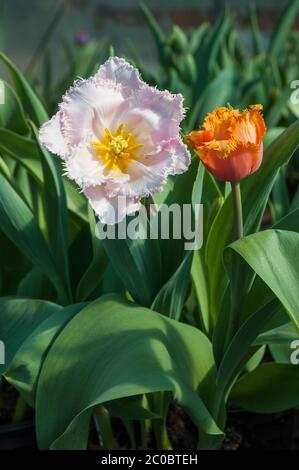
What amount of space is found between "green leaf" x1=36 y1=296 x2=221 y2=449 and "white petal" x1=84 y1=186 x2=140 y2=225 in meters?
0.14

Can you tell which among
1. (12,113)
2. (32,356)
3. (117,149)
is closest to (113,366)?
(32,356)

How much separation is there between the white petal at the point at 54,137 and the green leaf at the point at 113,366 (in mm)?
198

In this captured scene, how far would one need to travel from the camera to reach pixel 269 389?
3.44ft

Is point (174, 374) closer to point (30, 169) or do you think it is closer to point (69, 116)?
point (69, 116)

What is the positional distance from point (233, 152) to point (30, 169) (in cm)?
46

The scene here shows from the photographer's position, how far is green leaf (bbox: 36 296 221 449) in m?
0.81

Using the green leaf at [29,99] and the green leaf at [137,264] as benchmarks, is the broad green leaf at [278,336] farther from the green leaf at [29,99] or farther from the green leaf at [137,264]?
the green leaf at [29,99]

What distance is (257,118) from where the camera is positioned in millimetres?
809

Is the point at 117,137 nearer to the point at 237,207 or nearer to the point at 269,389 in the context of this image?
the point at 237,207

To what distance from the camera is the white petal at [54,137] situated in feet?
2.71

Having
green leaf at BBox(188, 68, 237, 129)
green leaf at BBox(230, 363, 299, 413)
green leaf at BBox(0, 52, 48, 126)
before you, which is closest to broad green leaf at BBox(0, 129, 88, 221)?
green leaf at BBox(0, 52, 48, 126)

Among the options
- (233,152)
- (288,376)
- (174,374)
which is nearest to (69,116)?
Answer: (233,152)

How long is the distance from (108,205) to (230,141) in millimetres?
132

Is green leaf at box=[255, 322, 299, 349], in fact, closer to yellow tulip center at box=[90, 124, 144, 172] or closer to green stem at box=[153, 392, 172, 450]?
green stem at box=[153, 392, 172, 450]
